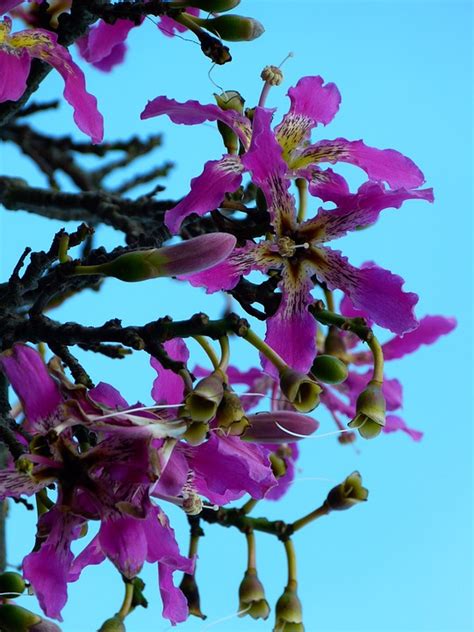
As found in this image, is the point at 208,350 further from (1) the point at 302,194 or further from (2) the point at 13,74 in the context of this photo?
(2) the point at 13,74

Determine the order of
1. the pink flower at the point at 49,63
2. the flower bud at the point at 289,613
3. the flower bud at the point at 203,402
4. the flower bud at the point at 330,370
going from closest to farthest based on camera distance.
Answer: the flower bud at the point at 203,402, the flower bud at the point at 330,370, the pink flower at the point at 49,63, the flower bud at the point at 289,613

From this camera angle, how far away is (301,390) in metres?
1.10

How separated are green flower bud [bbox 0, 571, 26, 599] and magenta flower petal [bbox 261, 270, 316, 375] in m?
0.45

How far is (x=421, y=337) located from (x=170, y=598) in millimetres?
1097

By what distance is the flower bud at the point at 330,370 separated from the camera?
115 centimetres

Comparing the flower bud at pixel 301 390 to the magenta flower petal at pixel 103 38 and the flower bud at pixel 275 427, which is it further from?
the magenta flower petal at pixel 103 38

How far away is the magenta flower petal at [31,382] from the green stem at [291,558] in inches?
25.0

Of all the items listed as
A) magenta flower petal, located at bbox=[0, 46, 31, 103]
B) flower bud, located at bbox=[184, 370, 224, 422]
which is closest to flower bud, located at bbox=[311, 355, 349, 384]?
flower bud, located at bbox=[184, 370, 224, 422]

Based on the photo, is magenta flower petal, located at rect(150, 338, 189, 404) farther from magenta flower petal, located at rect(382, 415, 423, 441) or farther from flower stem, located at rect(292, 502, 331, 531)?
magenta flower petal, located at rect(382, 415, 423, 441)

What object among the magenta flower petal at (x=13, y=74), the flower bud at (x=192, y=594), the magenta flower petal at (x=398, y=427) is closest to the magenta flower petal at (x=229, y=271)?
the magenta flower petal at (x=13, y=74)

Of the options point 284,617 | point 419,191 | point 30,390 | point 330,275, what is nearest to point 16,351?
point 30,390

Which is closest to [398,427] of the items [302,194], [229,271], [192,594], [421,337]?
[421,337]

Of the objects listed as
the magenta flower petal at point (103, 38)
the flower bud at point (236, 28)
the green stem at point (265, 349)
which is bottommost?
the green stem at point (265, 349)

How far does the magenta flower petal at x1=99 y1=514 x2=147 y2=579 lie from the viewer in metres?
1.07
